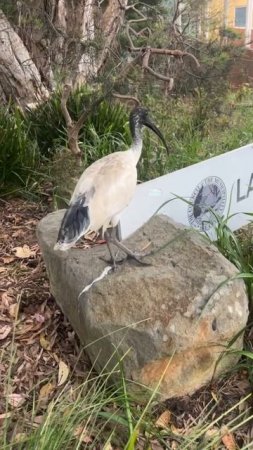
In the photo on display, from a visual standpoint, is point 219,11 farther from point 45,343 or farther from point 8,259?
point 45,343

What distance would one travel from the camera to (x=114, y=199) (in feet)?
6.44

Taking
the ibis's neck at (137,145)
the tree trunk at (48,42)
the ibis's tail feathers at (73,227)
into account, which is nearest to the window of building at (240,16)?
the tree trunk at (48,42)

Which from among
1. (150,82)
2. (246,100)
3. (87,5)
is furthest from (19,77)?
(246,100)

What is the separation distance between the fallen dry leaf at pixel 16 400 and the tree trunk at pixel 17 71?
13.7ft

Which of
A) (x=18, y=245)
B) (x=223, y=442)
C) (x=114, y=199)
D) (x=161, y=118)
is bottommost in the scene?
(x=223, y=442)

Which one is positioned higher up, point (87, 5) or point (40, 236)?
point (87, 5)

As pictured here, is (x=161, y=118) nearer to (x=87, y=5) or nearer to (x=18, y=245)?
(x=87, y=5)

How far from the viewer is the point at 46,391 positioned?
2.14m

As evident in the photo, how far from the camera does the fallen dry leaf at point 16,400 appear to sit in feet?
6.72

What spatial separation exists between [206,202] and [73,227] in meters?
0.82

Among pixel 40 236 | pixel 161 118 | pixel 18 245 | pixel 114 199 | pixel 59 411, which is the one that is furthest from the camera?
pixel 161 118

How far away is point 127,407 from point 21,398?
53cm

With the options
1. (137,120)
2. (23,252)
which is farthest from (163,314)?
(23,252)

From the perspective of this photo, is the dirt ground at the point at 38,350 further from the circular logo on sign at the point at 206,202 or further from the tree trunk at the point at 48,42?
the tree trunk at the point at 48,42
